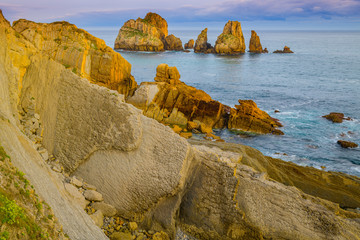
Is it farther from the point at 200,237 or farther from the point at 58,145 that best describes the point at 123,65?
the point at 200,237

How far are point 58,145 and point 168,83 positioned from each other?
22086 mm

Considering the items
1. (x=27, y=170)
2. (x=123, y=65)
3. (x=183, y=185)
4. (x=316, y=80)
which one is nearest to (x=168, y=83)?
(x=123, y=65)

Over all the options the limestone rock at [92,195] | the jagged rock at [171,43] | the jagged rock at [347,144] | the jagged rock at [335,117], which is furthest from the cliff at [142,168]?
the jagged rock at [171,43]

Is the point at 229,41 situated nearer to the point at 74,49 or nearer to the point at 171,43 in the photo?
the point at 171,43

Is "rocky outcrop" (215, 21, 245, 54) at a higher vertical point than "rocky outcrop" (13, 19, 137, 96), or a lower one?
higher

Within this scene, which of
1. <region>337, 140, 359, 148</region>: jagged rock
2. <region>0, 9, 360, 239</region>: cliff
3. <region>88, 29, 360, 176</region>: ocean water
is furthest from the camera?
<region>337, 140, 359, 148</region>: jagged rock

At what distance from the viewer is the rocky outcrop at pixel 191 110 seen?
30.7 metres

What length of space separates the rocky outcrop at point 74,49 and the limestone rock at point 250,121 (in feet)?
44.3

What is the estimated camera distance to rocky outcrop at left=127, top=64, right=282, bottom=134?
3067 centimetres

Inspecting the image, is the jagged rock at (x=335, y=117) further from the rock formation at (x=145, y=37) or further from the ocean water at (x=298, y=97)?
the rock formation at (x=145, y=37)

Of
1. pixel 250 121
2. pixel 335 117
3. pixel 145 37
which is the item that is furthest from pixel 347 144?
pixel 145 37

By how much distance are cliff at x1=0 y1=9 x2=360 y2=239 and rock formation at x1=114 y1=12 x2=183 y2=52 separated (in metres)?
100

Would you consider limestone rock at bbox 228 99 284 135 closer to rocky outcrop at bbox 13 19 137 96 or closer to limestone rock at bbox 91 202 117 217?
rocky outcrop at bbox 13 19 137 96

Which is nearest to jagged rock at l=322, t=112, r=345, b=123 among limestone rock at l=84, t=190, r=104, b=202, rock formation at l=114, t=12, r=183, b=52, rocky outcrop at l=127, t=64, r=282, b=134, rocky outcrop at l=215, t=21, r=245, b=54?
rocky outcrop at l=127, t=64, r=282, b=134
